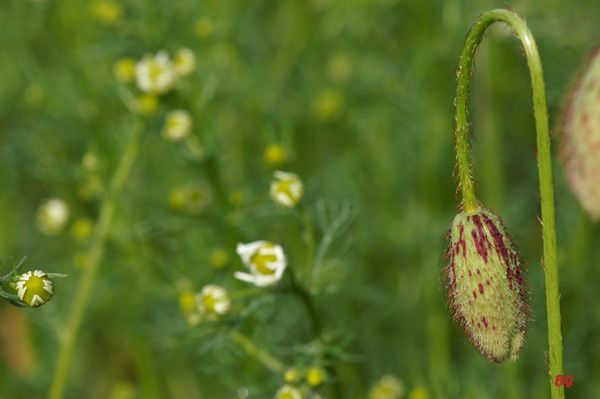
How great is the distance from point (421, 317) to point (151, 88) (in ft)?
3.87

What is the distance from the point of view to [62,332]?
235cm

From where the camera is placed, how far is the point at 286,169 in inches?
93.0

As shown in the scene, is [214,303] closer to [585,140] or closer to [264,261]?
[264,261]

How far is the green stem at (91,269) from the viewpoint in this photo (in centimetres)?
220

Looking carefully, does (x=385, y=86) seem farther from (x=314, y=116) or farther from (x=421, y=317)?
(x=421, y=317)

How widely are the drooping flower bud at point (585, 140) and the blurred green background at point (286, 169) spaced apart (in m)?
0.77

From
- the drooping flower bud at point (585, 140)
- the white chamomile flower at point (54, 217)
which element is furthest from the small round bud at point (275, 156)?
the drooping flower bud at point (585, 140)

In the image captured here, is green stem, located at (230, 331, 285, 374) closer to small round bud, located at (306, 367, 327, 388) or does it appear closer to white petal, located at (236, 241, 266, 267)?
small round bud, located at (306, 367, 327, 388)

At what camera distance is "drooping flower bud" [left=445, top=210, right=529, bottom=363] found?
126 centimetres

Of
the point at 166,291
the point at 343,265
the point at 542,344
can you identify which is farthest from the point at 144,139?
the point at 542,344

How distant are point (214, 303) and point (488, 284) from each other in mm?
734

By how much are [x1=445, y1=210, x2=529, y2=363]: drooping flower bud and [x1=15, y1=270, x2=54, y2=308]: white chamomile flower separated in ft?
1.88

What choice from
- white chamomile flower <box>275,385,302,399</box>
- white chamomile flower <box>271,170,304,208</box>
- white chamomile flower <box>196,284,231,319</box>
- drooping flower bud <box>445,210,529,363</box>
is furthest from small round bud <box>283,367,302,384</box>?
drooping flower bud <box>445,210,529,363</box>

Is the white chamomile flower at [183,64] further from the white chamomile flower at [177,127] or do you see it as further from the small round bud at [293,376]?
the small round bud at [293,376]
